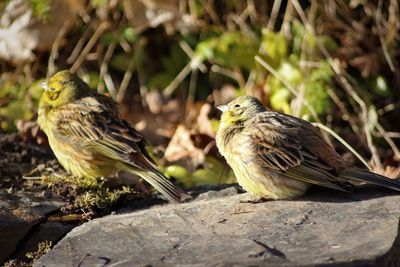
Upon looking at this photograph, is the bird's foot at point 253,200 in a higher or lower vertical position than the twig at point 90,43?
lower

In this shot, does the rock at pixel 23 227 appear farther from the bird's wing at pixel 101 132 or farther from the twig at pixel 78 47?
the twig at pixel 78 47

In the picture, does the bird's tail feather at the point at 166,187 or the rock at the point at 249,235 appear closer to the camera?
the rock at the point at 249,235

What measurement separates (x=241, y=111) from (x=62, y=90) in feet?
5.45

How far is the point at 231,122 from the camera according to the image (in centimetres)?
501

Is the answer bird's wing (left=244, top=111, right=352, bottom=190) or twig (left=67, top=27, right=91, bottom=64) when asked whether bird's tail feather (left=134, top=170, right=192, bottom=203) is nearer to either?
bird's wing (left=244, top=111, right=352, bottom=190)

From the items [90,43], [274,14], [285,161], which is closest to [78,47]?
[90,43]

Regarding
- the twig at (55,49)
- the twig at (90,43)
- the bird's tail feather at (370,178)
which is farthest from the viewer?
the twig at (90,43)

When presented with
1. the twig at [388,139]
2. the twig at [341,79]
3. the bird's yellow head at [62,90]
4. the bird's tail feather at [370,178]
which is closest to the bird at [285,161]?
the bird's tail feather at [370,178]

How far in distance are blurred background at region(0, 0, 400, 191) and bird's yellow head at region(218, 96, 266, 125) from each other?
1071 mm

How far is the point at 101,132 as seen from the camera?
5559mm

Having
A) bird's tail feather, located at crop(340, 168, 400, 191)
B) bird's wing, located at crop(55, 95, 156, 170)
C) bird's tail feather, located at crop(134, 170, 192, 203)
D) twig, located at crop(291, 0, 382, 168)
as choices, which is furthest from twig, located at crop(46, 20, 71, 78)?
bird's tail feather, located at crop(340, 168, 400, 191)

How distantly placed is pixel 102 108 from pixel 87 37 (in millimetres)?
2628

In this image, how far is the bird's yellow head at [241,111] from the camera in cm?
500

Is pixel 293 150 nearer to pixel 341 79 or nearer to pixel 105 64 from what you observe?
pixel 341 79
